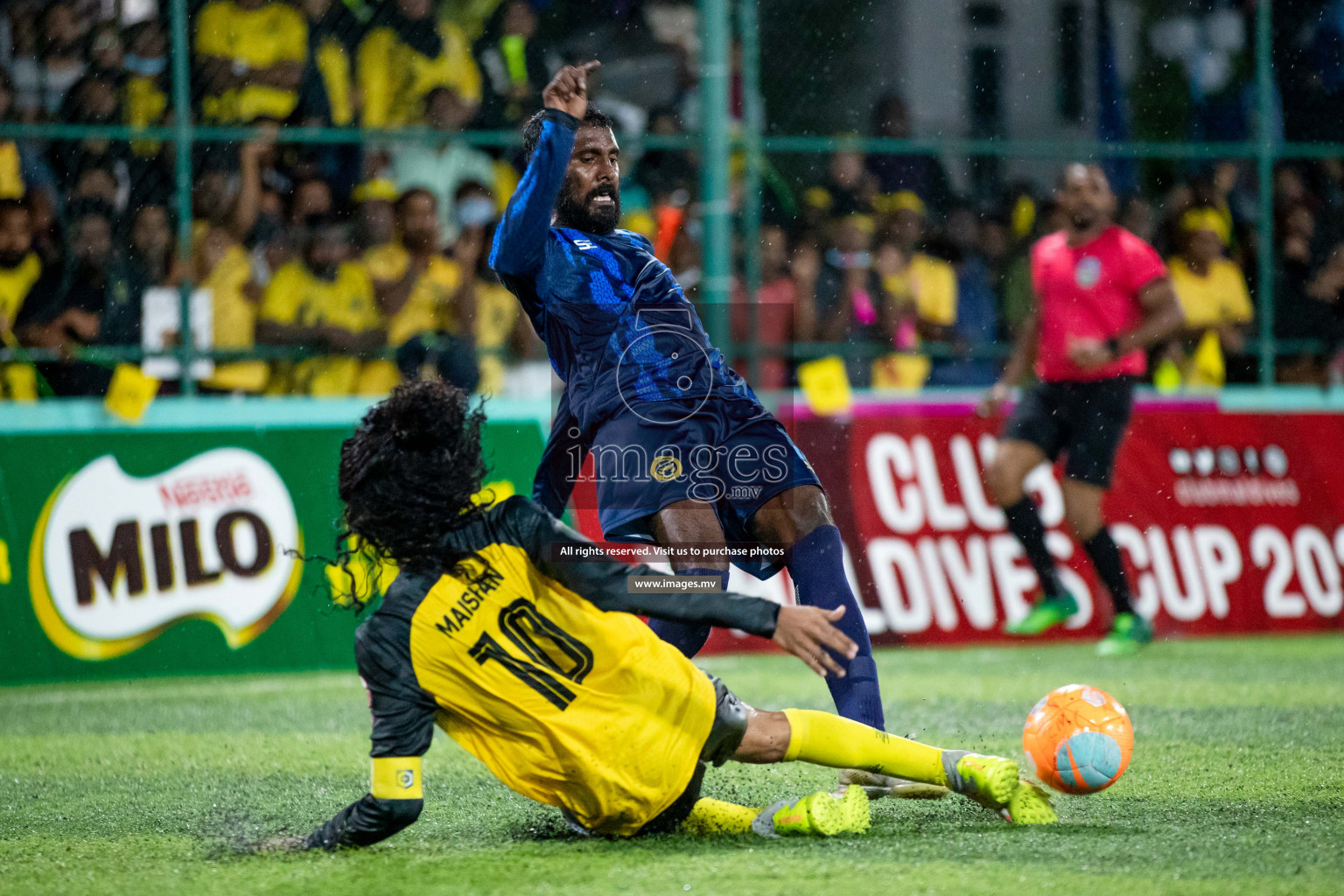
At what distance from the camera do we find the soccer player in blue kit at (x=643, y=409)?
154 inches

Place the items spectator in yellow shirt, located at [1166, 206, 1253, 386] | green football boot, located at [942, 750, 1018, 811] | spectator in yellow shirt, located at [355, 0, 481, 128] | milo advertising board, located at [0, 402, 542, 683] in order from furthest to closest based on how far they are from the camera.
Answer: spectator in yellow shirt, located at [1166, 206, 1253, 386], spectator in yellow shirt, located at [355, 0, 481, 128], milo advertising board, located at [0, 402, 542, 683], green football boot, located at [942, 750, 1018, 811]

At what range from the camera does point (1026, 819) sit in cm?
359

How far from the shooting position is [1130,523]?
8602 mm

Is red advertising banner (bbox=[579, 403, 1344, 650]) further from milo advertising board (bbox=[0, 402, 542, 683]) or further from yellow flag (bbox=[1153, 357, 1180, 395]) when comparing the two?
milo advertising board (bbox=[0, 402, 542, 683])

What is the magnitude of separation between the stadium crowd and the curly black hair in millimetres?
4698

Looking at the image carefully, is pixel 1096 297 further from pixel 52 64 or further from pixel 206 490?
pixel 52 64

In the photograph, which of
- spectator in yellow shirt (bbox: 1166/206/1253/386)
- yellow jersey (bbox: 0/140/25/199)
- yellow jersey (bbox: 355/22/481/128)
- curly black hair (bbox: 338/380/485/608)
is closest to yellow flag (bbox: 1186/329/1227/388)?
spectator in yellow shirt (bbox: 1166/206/1253/386)

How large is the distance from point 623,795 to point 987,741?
2.03 meters

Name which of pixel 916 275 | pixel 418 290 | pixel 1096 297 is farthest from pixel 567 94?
pixel 916 275

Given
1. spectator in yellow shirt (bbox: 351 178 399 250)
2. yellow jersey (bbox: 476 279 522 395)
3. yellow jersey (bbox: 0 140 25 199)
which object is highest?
yellow jersey (bbox: 0 140 25 199)

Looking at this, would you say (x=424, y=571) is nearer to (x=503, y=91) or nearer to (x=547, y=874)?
(x=547, y=874)

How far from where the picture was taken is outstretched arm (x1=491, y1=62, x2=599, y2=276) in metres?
3.81

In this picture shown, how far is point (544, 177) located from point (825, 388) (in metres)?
4.56

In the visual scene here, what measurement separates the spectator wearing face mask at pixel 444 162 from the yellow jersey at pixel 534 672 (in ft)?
18.5
